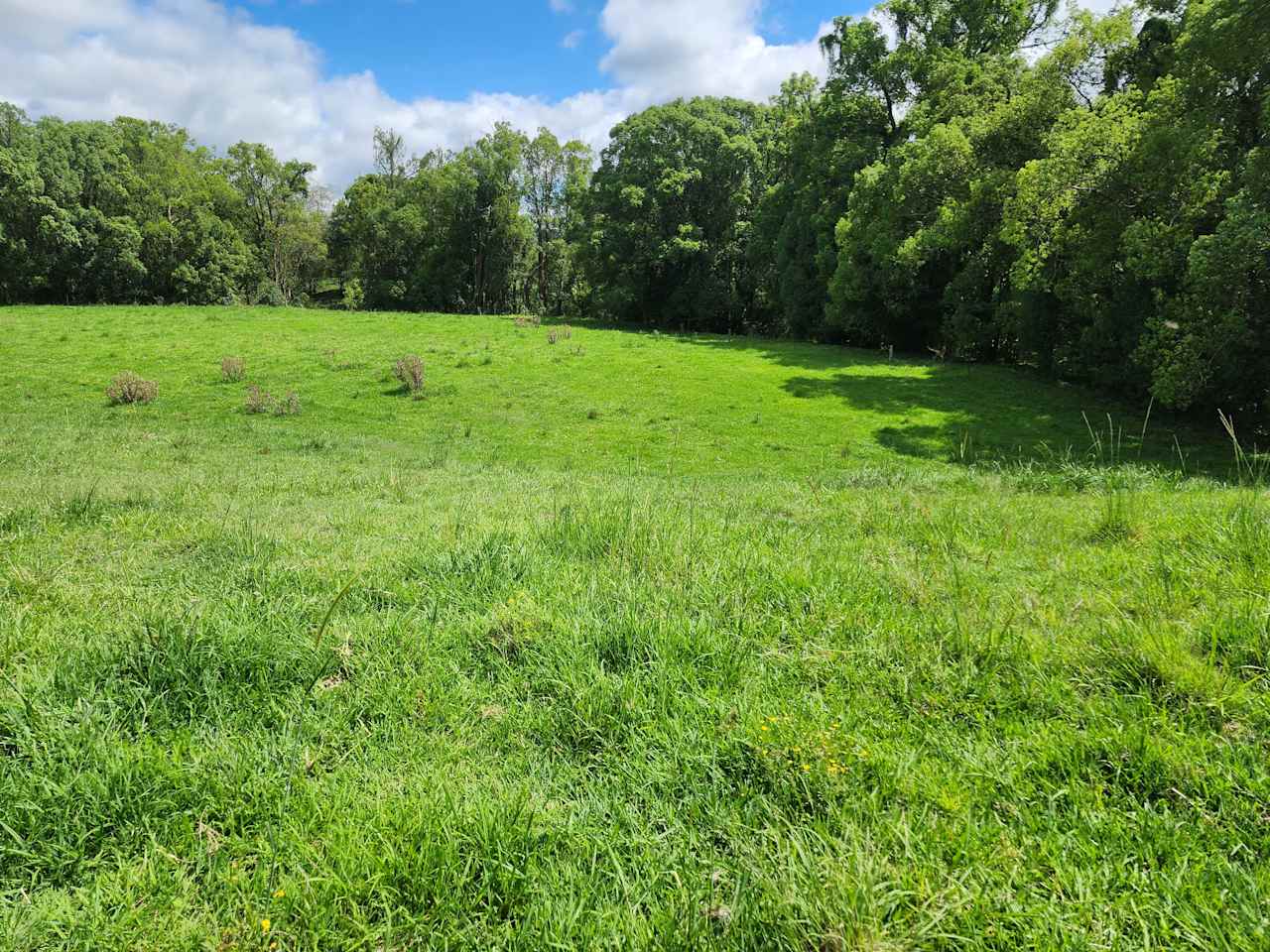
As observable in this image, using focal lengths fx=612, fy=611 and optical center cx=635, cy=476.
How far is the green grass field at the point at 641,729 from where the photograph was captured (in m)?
2.02

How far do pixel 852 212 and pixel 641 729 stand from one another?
3509 cm

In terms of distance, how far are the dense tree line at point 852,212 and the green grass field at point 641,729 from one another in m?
15.7

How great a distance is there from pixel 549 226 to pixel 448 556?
71602mm

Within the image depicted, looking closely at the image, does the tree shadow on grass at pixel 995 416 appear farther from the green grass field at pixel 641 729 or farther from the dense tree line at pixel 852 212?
the green grass field at pixel 641 729

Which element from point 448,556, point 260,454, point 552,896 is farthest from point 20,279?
point 552,896

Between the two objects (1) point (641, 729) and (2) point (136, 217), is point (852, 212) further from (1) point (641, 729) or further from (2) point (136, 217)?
(2) point (136, 217)

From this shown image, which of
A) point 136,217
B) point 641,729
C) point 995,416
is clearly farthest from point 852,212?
point 136,217

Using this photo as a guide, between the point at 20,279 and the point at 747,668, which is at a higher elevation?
the point at 20,279

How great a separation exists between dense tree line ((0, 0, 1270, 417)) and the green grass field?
1572cm

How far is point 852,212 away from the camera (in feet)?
106

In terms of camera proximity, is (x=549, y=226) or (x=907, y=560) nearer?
(x=907, y=560)

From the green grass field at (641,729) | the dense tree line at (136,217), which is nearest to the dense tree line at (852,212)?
the dense tree line at (136,217)

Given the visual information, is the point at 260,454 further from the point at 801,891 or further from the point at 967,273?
the point at 967,273

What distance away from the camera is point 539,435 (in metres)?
18.3
